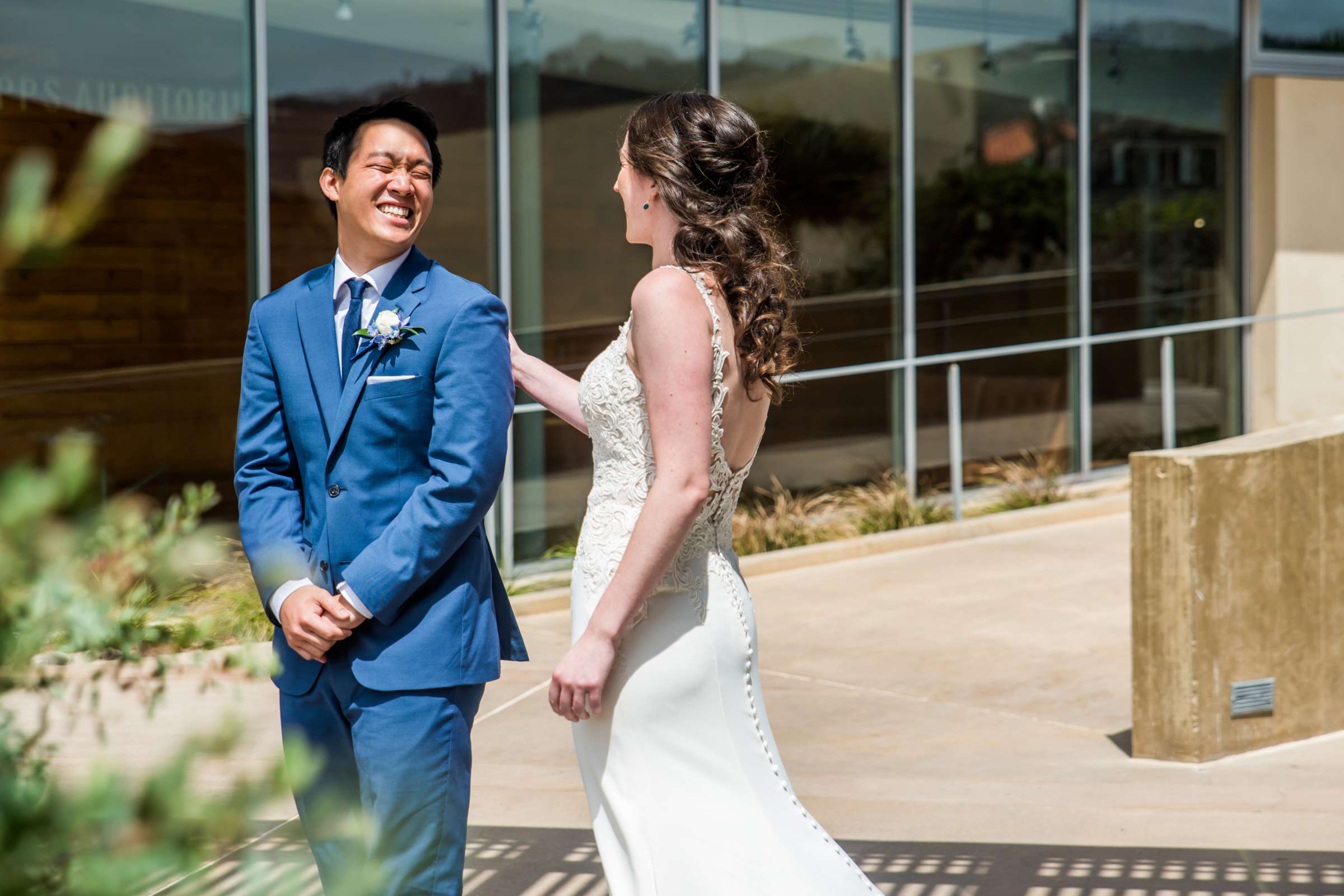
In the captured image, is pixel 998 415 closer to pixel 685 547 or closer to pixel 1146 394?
pixel 1146 394

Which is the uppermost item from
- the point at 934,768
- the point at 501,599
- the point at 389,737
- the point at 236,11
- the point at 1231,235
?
the point at 236,11

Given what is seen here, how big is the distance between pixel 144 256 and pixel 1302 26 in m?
9.72

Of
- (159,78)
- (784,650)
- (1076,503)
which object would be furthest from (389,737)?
(1076,503)

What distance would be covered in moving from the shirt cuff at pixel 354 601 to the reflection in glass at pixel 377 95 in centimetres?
557

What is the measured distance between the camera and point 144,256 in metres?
7.40

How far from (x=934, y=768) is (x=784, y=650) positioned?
181 centimetres

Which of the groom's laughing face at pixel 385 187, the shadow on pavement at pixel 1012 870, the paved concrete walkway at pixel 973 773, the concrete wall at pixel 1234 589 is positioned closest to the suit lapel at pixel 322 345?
the groom's laughing face at pixel 385 187

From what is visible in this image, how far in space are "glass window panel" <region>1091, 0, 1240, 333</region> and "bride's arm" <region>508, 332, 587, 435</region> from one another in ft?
30.4

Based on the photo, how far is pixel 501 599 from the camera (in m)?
2.84

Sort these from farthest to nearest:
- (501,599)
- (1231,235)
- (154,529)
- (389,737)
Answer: (1231,235)
(501,599)
(389,737)
(154,529)

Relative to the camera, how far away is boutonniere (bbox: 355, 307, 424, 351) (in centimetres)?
259

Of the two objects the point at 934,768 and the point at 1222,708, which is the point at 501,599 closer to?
the point at 934,768

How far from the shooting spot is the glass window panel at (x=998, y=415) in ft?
34.4

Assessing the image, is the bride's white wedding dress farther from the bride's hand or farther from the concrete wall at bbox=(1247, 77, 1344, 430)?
the concrete wall at bbox=(1247, 77, 1344, 430)
